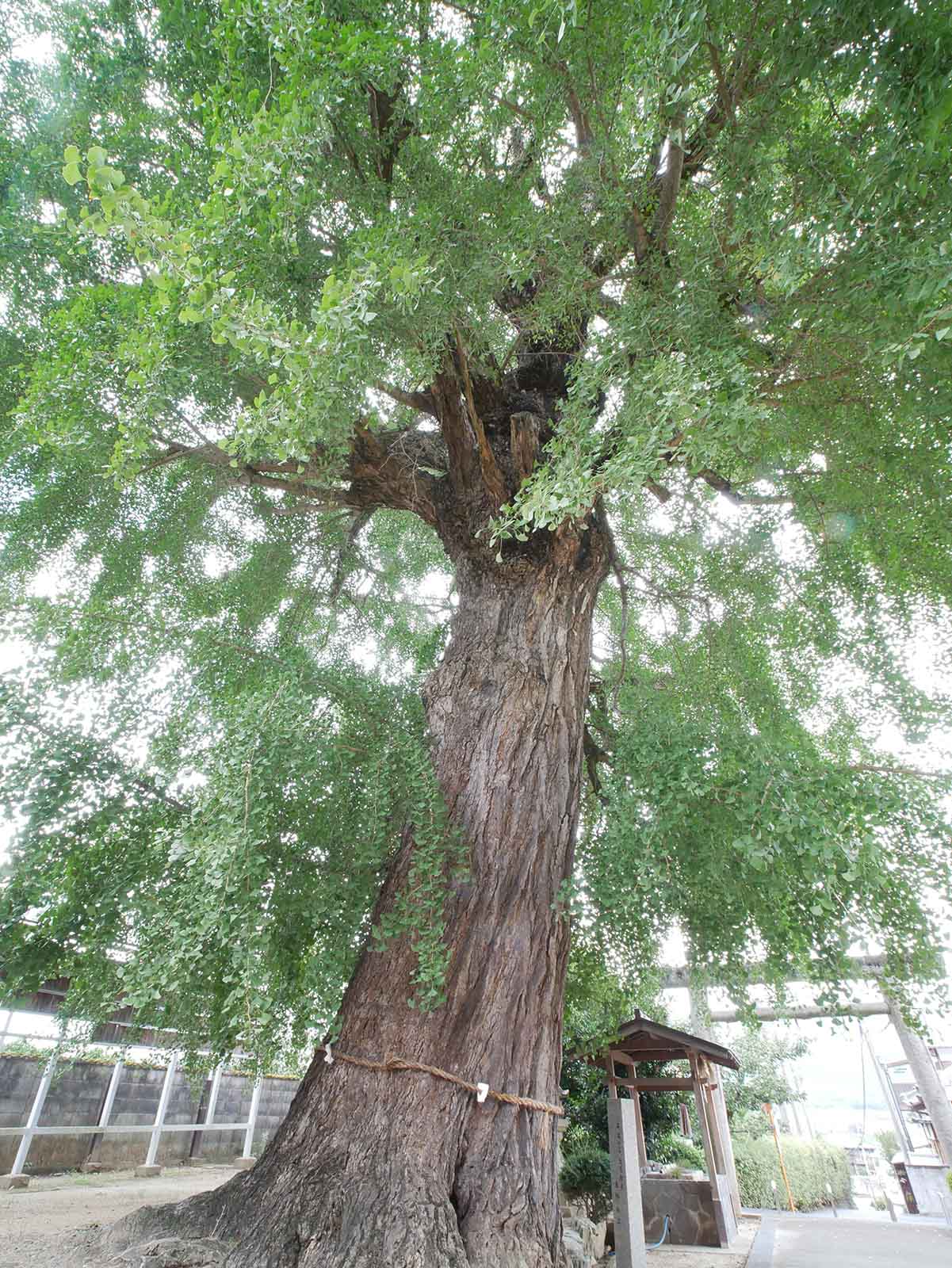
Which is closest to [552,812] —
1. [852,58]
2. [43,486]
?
[852,58]

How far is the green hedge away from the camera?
1241 centimetres

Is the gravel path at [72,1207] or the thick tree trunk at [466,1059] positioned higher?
the thick tree trunk at [466,1059]

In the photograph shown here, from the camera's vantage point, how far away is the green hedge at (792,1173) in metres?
12.4

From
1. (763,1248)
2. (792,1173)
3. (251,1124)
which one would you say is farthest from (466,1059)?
(792,1173)

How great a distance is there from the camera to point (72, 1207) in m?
4.80

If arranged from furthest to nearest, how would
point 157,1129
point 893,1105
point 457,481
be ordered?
point 893,1105
point 157,1129
point 457,481

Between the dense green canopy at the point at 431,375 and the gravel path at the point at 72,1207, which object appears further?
the gravel path at the point at 72,1207

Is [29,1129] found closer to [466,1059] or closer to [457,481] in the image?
[466,1059]

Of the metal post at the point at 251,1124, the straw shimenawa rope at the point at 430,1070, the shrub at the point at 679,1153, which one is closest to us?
the straw shimenawa rope at the point at 430,1070

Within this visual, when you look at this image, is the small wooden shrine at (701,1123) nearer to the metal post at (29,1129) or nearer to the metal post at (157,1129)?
the metal post at (157,1129)

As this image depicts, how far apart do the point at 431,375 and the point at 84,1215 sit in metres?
5.91

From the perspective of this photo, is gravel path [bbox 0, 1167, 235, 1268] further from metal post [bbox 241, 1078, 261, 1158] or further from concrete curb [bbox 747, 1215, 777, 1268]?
concrete curb [bbox 747, 1215, 777, 1268]

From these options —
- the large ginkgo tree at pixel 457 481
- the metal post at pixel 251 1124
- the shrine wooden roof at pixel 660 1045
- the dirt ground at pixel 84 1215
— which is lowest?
the dirt ground at pixel 84 1215

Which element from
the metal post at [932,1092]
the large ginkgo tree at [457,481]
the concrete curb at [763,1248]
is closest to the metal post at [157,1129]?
the large ginkgo tree at [457,481]
